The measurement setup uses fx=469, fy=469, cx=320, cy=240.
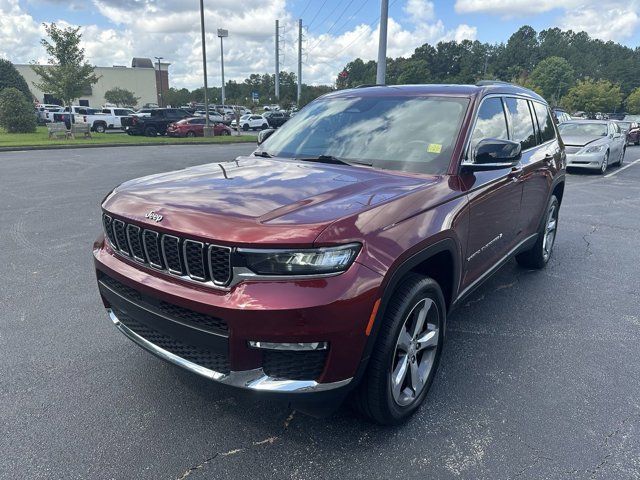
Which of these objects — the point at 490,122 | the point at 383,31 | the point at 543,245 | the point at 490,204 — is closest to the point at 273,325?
the point at 490,204

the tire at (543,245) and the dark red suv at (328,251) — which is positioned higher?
the dark red suv at (328,251)

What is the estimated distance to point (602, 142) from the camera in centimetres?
1390

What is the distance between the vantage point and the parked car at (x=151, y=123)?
2873 cm

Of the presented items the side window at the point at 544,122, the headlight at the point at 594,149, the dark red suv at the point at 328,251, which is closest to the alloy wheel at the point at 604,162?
the headlight at the point at 594,149

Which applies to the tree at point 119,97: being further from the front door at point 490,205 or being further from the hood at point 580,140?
the front door at point 490,205

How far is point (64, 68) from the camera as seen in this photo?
25969 millimetres

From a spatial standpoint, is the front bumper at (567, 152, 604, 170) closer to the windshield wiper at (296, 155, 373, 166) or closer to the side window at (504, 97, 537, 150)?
the side window at (504, 97, 537, 150)

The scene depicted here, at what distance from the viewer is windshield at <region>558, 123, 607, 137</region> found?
14680 mm

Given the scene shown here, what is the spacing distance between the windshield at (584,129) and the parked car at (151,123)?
23.0 metres

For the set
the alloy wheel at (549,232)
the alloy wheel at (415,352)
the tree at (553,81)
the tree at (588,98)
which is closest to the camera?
the alloy wheel at (415,352)

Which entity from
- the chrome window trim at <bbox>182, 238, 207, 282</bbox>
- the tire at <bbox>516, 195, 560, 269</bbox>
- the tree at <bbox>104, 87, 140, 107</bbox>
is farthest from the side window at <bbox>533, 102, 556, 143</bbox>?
the tree at <bbox>104, 87, 140, 107</bbox>

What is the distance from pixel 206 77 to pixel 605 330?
1044 inches

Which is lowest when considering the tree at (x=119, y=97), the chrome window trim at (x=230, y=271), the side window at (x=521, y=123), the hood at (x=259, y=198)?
the chrome window trim at (x=230, y=271)

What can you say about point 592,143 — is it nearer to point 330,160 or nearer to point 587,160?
point 587,160
